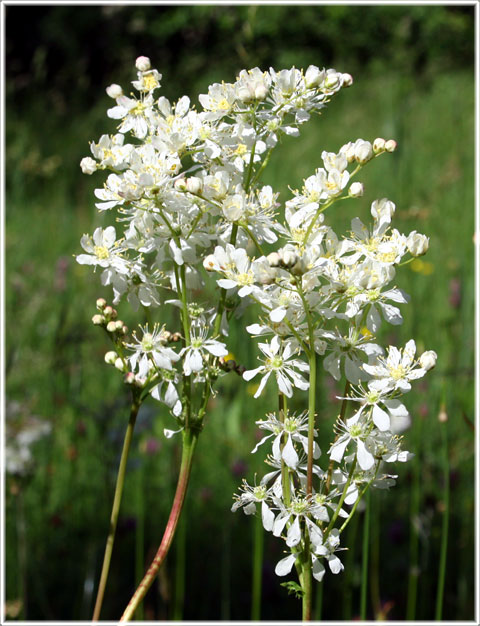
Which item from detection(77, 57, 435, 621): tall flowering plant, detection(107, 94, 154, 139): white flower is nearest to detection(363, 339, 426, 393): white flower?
detection(77, 57, 435, 621): tall flowering plant

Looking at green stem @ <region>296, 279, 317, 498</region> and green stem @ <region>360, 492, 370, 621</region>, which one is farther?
green stem @ <region>360, 492, 370, 621</region>

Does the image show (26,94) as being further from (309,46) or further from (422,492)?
(422,492)

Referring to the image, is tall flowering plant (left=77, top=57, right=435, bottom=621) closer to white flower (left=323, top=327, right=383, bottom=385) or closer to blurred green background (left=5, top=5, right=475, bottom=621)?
white flower (left=323, top=327, right=383, bottom=385)

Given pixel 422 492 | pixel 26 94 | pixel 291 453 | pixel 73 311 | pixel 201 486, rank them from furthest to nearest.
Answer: pixel 26 94
pixel 73 311
pixel 201 486
pixel 422 492
pixel 291 453

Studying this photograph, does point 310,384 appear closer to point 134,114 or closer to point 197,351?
point 197,351

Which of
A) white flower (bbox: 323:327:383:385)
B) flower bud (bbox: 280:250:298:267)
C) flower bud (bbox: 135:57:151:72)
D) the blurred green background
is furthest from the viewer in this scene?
the blurred green background

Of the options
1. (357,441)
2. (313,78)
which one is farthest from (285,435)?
(313,78)

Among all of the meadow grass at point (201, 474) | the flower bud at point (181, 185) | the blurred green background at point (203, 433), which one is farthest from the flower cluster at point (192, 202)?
the meadow grass at point (201, 474)

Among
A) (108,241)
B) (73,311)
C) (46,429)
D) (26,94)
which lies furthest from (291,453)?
(26,94)
